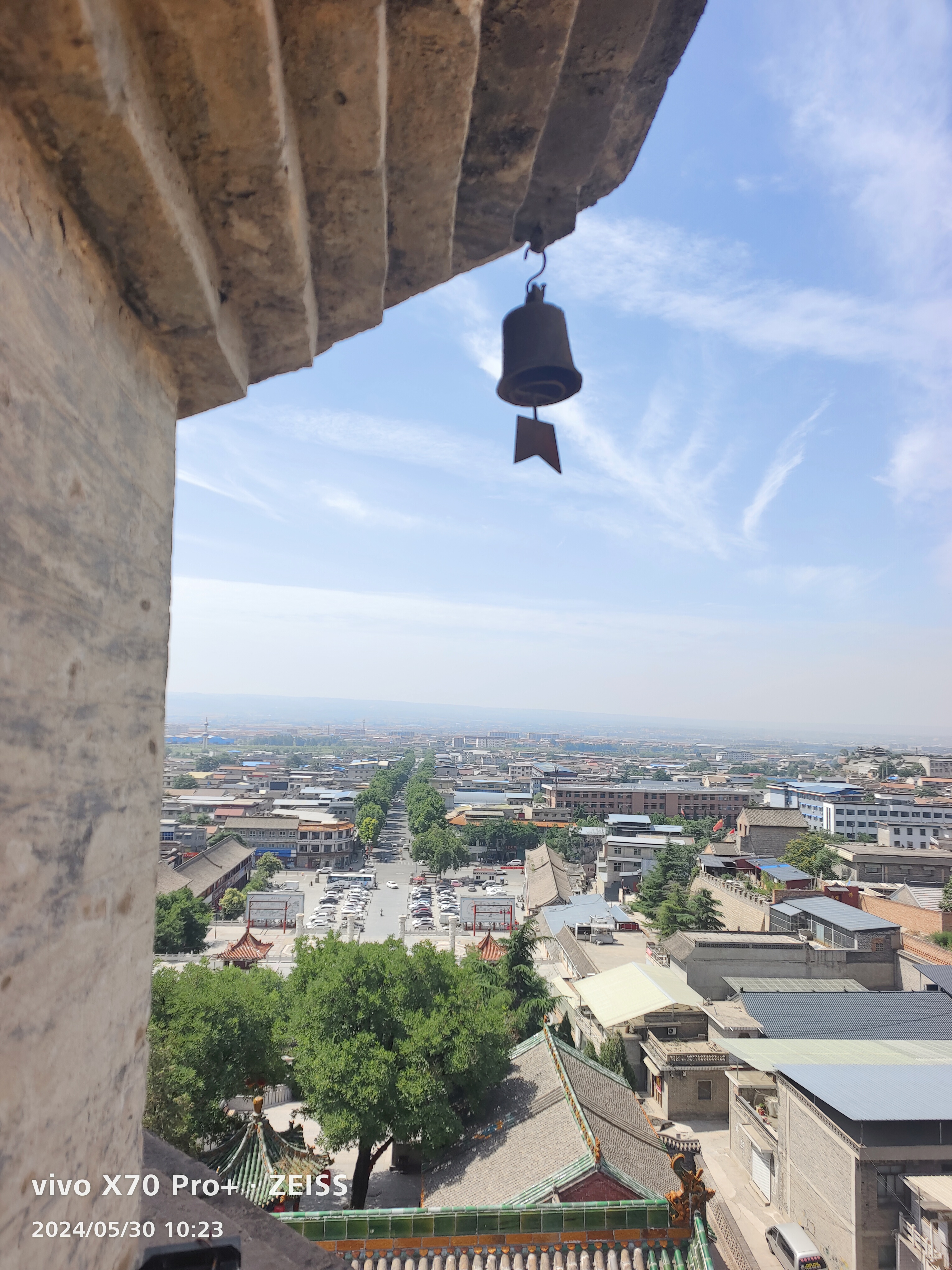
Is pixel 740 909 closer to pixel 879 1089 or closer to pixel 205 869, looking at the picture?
pixel 879 1089

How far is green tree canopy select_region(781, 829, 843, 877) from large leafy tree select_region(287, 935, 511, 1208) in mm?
26141

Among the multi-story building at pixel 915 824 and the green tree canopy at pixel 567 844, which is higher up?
the multi-story building at pixel 915 824

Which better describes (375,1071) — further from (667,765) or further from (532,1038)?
(667,765)

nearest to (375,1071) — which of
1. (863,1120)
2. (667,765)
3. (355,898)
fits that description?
(863,1120)

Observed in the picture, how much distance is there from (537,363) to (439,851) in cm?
3879

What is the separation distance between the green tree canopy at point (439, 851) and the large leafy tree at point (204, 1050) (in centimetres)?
2692

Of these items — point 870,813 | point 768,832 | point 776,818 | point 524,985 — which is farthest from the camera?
point 870,813

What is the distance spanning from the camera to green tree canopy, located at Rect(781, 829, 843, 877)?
33.8 metres

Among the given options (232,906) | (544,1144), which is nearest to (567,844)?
(232,906)

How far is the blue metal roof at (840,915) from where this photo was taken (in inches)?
802

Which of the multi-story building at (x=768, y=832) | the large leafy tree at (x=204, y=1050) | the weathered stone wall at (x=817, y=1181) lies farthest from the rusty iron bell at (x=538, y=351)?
the multi-story building at (x=768, y=832)

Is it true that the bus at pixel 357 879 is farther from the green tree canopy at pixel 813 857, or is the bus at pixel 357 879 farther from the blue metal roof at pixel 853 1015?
the blue metal roof at pixel 853 1015

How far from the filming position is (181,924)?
24.1m

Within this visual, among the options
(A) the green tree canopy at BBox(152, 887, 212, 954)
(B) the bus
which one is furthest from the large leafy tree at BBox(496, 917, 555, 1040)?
(B) the bus
